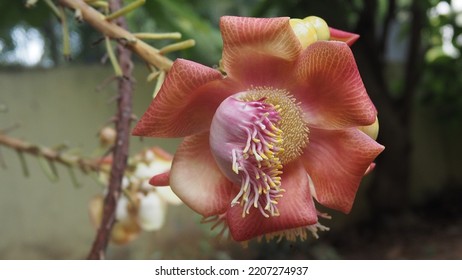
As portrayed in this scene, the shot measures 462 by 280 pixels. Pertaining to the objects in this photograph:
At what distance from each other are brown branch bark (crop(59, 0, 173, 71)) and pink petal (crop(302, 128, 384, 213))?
0.06 m

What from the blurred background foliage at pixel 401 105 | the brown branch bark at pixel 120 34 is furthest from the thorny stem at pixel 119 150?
the blurred background foliage at pixel 401 105

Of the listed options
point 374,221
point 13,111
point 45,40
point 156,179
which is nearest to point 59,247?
point 13,111

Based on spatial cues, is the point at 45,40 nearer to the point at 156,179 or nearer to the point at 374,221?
the point at 374,221

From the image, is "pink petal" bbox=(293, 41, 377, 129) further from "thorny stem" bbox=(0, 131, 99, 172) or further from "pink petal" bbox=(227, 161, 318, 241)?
"thorny stem" bbox=(0, 131, 99, 172)

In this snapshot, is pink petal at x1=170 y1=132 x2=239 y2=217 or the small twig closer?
pink petal at x1=170 y1=132 x2=239 y2=217

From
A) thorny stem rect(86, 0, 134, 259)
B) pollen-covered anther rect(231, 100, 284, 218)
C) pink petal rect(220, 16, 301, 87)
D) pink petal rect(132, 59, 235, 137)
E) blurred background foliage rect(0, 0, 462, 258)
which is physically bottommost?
blurred background foliage rect(0, 0, 462, 258)

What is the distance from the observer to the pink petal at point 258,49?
17cm

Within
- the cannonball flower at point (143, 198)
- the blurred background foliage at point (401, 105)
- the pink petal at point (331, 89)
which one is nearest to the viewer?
the pink petal at point (331, 89)

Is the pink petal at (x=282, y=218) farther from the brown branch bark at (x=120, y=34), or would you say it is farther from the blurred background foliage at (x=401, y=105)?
the blurred background foliage at (x=401, y=105)

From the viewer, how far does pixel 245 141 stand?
186 mm

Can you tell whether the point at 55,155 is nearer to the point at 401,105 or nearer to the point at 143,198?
the point at 143,198

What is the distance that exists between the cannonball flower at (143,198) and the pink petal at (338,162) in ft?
0.48

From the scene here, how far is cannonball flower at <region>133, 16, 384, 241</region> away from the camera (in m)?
0.17

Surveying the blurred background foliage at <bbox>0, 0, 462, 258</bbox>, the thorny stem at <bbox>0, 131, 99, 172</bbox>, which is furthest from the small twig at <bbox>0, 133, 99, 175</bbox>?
the blurred background foliage at <bbox>0, 0, 462, 258</bbox>
